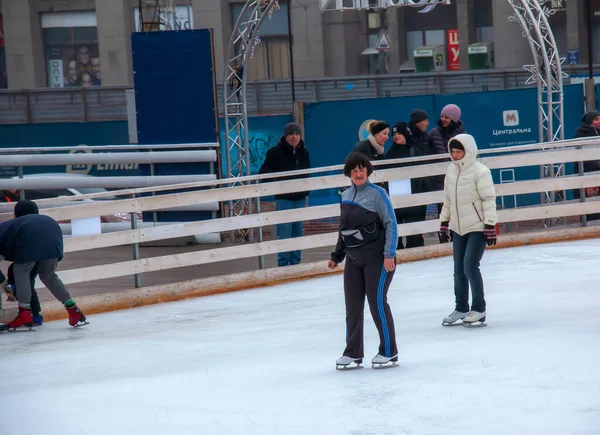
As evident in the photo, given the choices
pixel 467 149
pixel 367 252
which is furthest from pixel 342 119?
pixel 367 252

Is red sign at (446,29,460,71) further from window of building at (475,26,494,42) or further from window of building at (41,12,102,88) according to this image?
window of building at (41,12,102,88)

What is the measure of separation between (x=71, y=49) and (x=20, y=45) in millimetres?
1948

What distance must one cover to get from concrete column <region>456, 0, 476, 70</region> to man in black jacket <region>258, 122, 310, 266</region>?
88.9 feet

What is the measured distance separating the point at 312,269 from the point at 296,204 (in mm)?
902

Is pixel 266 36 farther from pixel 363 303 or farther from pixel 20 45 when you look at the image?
pixel 363 303

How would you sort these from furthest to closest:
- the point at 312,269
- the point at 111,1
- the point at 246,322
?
1. the point at 111,1
2. the point at 312,269
3. the point at 246,322

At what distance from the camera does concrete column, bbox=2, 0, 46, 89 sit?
4012cm

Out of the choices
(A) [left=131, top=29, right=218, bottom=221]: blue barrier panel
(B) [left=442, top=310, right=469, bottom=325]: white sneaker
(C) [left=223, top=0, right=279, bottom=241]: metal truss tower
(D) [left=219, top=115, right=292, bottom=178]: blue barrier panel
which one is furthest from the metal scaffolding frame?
(B) [left=442, top=310, right=469, bottom=325]: white sneaker

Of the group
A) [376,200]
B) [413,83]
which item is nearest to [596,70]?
[413,83]

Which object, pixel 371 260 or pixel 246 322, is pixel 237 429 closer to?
pixel 371 260

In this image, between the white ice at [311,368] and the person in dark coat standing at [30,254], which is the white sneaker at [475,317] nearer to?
the white ice at [311,368]

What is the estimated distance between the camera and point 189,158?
50.0 ft

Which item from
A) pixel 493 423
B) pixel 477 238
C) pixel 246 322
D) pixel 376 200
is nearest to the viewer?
pixel 493 423

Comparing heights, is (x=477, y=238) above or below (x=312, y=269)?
above
